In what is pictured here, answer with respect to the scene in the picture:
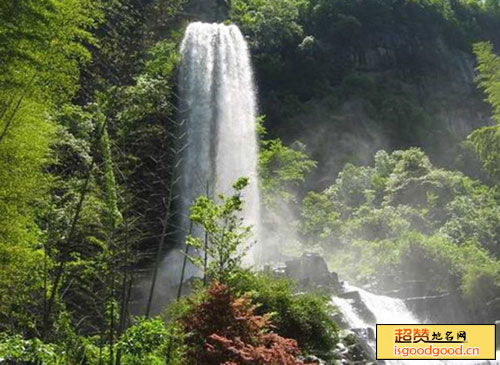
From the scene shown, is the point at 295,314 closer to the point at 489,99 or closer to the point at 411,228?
the point at 489,99

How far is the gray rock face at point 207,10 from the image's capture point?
32.4 meters

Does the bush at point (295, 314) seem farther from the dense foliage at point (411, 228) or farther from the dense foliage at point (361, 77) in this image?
the dense foliage at point (361, 77)

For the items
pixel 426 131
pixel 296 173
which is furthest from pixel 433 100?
pixel 296 173

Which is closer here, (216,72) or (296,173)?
(216,72)

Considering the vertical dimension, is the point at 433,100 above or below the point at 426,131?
above

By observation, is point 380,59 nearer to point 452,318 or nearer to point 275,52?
point 275,52

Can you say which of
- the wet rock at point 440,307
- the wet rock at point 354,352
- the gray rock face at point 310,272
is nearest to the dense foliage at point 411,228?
the wet rock at point 440,307

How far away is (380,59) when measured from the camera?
43031 millimetres

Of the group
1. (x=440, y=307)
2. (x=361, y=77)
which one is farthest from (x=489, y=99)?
(x=361, y=77)

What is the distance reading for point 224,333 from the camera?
6.95 meters

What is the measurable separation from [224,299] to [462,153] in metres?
34.2

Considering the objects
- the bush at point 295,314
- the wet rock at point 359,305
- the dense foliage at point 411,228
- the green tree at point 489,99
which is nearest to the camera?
the bush at point 295,314

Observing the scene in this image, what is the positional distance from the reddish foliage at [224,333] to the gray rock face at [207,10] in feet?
87.5

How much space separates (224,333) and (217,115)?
16567 millimetres
